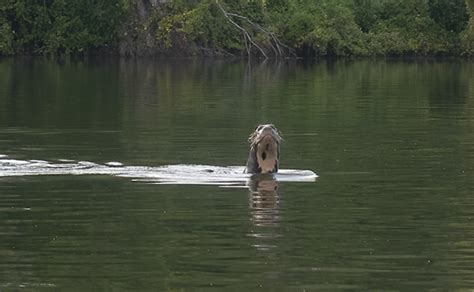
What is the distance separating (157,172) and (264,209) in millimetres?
4781

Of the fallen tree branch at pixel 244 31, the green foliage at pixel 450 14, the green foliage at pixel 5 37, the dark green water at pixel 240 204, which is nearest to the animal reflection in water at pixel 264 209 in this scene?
the dark green water at pixel 240 204

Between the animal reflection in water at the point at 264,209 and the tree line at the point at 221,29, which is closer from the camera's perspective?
the animal reflection in water at the point at 264,209

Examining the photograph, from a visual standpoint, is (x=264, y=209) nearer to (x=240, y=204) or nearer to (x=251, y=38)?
(x=240, y=204)

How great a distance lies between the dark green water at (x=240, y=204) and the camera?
12883 mm

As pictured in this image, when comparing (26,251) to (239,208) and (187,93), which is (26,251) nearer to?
(239,208)

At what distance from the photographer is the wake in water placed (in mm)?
21219

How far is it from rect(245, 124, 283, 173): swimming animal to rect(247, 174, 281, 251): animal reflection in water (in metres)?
0.19

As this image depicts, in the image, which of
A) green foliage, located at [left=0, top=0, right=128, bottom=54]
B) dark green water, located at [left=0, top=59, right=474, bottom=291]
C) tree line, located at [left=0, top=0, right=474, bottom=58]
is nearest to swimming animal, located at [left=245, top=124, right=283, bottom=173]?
dark green water, located at [left=0, top=59, right=474, bottom=291]

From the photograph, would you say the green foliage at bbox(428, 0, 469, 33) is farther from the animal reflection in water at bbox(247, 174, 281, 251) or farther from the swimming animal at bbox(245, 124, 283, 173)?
the animal reflection in water at bbox(247, 174, 281, 251)

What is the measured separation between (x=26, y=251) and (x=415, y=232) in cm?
416

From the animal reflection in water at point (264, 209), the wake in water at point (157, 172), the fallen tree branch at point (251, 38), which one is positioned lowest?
the fallen tree branch at point (251, 38)

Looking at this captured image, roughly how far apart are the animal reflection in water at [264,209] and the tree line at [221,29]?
57.9 m

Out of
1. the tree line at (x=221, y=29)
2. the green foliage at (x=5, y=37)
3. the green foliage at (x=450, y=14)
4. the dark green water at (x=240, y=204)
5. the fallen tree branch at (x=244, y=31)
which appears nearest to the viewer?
the dark green water at (x=240, y=204)

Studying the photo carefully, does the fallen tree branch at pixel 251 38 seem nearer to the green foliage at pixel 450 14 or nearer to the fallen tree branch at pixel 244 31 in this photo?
the fallen tree branch at pixel 244 31
